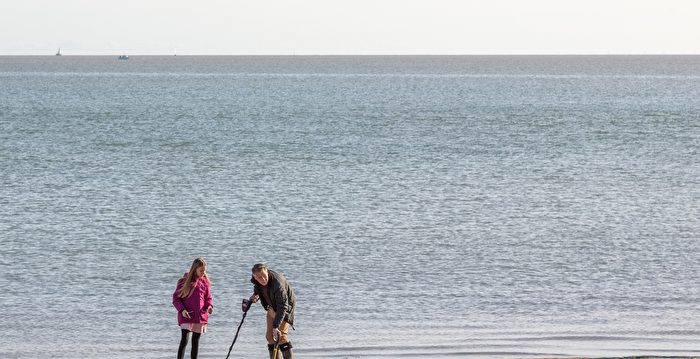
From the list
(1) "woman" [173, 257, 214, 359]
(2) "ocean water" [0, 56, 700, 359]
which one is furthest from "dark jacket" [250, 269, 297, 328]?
(2) "ocean water" [0, 56, 700, 359]

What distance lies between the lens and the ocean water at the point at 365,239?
68.8 feet

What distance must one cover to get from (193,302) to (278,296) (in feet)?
4.92

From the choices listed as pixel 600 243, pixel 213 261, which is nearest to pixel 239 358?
pixel 213 261

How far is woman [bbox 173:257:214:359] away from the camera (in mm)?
15375

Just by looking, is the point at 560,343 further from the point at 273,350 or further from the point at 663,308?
the point at 273,350

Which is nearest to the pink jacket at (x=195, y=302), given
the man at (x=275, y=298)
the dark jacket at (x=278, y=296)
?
the man at (x=275, y=298)

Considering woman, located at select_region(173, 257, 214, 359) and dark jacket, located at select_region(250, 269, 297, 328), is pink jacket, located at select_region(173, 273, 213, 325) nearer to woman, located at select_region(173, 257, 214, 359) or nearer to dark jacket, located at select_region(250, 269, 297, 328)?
woman, located at select_region(173, 257, 214, 359)

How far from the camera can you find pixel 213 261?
29062 mm

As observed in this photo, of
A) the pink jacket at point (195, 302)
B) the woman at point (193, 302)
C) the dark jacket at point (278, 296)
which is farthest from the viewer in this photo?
the pink jacket at point (195, 302)

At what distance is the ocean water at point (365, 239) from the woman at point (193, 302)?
3.32m

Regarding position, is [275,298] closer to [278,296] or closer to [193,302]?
[278,296]

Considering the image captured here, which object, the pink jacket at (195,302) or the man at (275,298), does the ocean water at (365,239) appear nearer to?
the pink jacket at (195,302)

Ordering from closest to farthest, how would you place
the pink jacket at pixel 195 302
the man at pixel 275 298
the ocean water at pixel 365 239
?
1. the man at pixel 275 298
2. the pink jacket at pixel 195 302
3. the ocean water at pixel 365 239

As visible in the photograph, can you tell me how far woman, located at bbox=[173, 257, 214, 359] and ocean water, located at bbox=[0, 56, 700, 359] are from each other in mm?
3323
